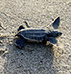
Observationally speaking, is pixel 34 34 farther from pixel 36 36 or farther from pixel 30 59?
pixel 30 59

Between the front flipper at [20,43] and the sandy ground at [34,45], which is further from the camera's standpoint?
the front flipper at [20,43]

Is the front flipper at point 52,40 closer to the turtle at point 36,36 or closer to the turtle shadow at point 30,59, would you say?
the turtle at point 36,36

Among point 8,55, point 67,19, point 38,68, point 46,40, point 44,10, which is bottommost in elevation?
point 38,68

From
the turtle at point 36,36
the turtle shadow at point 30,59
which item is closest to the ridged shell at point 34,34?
the turtle at point 36,36

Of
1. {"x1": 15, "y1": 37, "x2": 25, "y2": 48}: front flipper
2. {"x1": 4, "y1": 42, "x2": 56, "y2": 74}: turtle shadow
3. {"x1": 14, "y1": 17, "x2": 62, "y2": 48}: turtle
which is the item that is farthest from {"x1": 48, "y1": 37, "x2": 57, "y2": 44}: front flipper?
{"x1": 15, "y1": 37, "x2": 25, "y2": 48}: front flipper

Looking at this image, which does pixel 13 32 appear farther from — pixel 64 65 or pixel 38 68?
pixel 64 65

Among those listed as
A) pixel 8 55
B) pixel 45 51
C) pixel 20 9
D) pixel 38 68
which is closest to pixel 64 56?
pixel 45 51

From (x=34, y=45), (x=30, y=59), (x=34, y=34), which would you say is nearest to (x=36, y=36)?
(x=34, y=34)
